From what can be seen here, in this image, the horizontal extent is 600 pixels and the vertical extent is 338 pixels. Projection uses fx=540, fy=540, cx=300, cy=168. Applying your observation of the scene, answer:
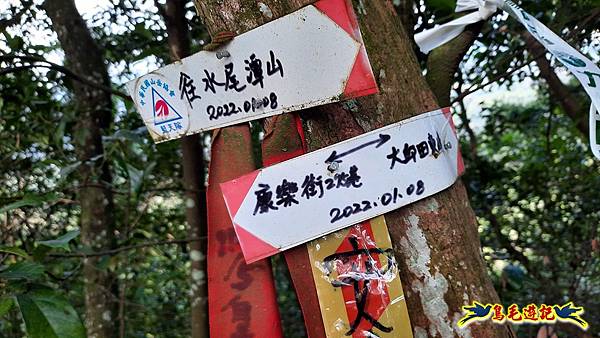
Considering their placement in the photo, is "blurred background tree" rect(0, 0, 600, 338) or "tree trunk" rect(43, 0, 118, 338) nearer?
"blurred background tree" rect(0, 0, 600, 338)

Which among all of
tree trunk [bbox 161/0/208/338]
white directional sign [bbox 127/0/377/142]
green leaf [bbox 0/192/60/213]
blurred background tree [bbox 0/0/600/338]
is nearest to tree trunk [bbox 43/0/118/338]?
blurred background tree [bbox 0/0/600/338]

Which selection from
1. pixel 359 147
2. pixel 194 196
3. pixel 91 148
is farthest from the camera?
pixel 91 148

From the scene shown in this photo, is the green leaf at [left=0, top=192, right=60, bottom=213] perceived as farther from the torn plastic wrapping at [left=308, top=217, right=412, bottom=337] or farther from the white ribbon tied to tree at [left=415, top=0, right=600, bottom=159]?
the white ribbon tied to tree at [left=415, top=0, right=600, bottom=159]

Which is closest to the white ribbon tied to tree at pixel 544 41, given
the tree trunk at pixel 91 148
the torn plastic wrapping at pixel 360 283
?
the torn plastic wrapping at pixel 360 283

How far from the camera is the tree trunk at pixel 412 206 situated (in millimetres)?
563

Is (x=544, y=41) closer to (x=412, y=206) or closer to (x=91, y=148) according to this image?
(x=412, y=206)

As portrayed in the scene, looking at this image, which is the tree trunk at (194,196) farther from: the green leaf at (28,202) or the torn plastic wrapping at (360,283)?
the torn plastic wrapping at (360,283)

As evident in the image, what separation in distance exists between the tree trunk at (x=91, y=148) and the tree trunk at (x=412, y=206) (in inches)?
41.4

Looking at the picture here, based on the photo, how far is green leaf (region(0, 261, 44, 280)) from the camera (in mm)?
699

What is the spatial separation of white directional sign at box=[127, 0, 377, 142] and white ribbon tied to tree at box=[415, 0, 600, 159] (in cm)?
24

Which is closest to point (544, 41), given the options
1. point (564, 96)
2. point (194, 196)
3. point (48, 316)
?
point (48, 316)

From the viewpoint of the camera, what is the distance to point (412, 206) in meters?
0.58
